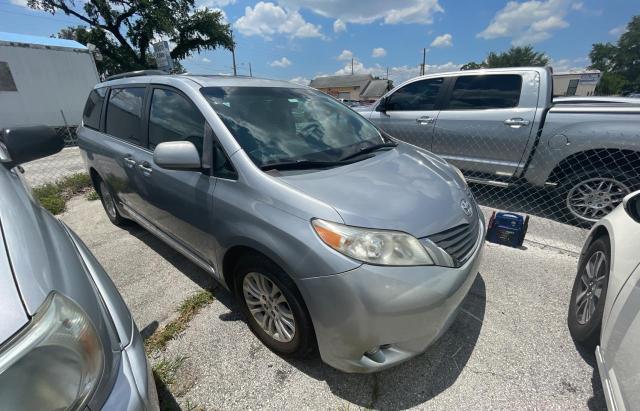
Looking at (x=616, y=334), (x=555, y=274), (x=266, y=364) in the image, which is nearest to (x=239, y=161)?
(x=266, y=364)

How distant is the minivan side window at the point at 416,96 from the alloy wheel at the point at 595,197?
2149mm

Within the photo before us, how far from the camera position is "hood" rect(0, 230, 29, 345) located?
0.76m

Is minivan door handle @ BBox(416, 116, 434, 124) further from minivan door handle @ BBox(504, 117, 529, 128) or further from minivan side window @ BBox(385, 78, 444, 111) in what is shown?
minivan door handle @ BBox(504, 117, 529, 128)

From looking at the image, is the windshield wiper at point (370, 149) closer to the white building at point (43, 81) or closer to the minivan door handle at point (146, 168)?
the minivan door handle at point (146, 168)

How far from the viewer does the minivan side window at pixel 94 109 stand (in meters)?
3.39

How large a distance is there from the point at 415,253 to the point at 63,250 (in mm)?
1487

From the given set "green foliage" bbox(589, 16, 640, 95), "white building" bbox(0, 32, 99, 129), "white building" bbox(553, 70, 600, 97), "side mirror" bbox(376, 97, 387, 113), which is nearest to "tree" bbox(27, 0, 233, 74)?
"white building" bbox(0, 32, 99, 129)

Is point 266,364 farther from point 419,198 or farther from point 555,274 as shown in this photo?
point 555,274

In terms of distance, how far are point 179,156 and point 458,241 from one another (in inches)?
67.3

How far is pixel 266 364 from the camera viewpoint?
1.96 m

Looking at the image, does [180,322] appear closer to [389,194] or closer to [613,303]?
[389,194]

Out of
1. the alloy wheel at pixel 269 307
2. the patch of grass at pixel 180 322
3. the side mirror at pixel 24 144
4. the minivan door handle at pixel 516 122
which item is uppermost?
the side mirror at pixel 24 144

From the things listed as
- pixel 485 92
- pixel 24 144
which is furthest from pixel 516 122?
pixel 24 144

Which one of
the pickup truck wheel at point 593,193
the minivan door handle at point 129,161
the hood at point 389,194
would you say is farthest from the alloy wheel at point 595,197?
the minivan door handle at point 129,161
